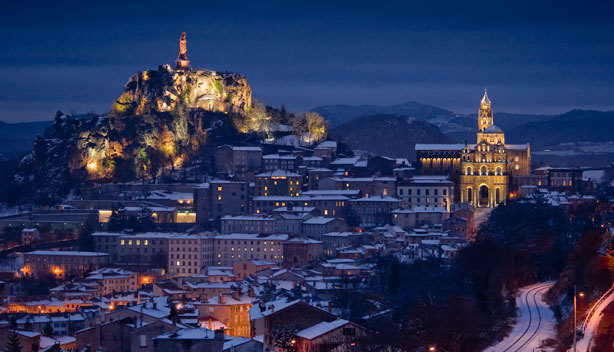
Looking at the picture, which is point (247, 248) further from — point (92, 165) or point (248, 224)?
point (92, 165)

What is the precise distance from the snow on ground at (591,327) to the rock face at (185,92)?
69524 millimetres

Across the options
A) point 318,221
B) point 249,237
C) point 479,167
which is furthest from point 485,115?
point 249,237

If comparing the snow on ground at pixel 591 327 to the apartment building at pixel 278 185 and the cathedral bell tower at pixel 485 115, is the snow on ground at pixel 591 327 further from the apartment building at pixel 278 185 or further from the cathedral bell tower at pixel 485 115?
the cathedral bell tower at pixel 485 115

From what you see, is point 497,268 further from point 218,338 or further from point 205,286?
point 218,338

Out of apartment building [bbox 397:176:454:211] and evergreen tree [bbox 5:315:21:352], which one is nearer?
evergreen tree [bbox 5:315:21:352]

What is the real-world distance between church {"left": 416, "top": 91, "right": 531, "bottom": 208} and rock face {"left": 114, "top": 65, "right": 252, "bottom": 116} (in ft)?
60.3

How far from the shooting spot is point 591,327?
132 feet

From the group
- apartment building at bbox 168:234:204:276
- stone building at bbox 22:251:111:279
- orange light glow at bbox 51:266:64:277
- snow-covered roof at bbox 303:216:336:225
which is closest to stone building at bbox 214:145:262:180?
snow-covered roof at bbox 303:216:336:225

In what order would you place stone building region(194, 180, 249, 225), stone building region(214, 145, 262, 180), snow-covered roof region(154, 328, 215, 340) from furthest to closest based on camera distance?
stone building region(214, 145, 262, 180) → stone building region(194, 180, 249, 225) → snow-covered roof region(154, 328, 215, 340)

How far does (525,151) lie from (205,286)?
41732 millimetres

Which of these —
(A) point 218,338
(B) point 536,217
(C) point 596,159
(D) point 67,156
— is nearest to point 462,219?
(B) point 536,217

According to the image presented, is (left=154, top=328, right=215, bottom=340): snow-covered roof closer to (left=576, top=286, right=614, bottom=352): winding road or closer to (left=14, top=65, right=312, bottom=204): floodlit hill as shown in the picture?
(left=576, top=286, right=614, bottom=352): winding road

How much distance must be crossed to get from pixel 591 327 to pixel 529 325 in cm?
A: 622

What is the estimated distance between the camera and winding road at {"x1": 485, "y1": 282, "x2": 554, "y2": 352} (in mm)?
42281
